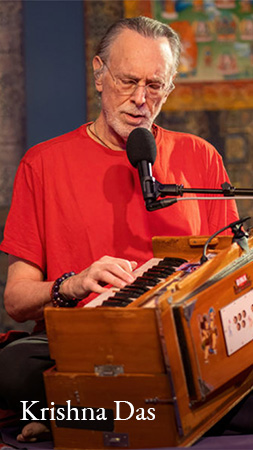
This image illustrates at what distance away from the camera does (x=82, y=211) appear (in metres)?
2.22

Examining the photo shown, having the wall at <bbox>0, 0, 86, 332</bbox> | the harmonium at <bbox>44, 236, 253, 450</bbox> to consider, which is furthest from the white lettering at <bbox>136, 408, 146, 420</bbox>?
the wall at <bbox>0, 0, 86, 332</bbox>

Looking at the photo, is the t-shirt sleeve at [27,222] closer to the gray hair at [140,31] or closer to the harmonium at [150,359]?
the gray hair at [140,31]

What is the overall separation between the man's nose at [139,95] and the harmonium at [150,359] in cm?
69

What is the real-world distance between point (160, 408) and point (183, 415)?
0.05 meters

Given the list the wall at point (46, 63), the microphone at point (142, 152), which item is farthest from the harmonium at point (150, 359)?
the wall at point (46, 63)

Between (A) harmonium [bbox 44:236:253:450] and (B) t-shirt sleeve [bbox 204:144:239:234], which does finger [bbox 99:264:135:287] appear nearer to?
(A) harmonium [bbox 44:236:253:450]

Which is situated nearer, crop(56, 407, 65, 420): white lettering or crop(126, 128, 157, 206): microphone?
crop(56, 407, 65, 420): white lettering

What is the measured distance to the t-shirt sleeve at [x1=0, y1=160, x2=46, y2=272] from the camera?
2186mm

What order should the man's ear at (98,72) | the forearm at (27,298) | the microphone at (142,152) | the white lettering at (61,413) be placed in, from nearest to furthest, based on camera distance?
1. the white lettering at (61,413)
2. the microphone at (142,152)
3. the forearm at (27,298)
4. the man's ear at (98,72)

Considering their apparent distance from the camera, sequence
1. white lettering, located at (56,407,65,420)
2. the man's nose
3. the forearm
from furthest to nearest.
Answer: the man's nose, the forearm, white lettering, located at (56,407,65,420)

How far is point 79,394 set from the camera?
1.54m

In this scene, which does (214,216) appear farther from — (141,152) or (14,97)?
(14,97)

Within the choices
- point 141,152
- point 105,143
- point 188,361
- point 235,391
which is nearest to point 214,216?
point 105,143

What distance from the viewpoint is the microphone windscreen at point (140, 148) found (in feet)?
5.97
